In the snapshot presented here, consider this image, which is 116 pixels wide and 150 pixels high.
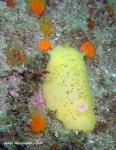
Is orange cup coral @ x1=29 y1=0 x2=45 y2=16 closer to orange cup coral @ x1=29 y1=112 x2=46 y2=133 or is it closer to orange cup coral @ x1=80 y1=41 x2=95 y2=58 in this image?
orange cup coral @ x1=80 y1=41 x2=95 y2=58

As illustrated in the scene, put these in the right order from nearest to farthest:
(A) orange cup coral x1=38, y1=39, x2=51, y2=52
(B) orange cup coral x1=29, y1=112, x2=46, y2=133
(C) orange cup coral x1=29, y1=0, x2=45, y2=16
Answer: (B) orange cup coral x1=29, y1=112, x2=46, y2=133 → (A) orange cup coral x1=38, y1=39, x2=51, y2=52 → (C) orange cup coral x1=29, y1=0, x2=45, y2=16

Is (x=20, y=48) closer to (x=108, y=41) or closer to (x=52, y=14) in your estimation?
(x=52, y=14)

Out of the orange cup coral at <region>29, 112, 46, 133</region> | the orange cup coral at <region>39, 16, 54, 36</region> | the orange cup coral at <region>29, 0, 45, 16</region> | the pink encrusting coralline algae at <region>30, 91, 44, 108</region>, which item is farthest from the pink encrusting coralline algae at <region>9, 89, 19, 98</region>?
the orange cup coral at <region>29, 0, 45, 16</region>

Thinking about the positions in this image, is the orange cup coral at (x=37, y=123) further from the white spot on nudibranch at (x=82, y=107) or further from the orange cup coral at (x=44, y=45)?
the orange cup coral at (x=44, y=45)

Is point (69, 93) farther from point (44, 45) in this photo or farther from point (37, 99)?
point (44, 45)

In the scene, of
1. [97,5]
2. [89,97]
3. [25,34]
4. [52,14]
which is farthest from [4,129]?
[97,5]

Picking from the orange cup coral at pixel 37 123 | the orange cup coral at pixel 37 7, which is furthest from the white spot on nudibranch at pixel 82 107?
the orange cup coral at pixel 37 7
